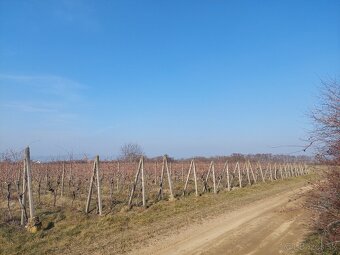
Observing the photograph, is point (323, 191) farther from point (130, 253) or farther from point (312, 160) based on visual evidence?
point (130, 253)

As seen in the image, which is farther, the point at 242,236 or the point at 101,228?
the point at 101,228

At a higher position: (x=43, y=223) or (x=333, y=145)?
(x=333, y=145)

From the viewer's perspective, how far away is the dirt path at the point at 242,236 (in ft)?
31.2

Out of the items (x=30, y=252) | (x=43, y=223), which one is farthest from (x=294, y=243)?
(x=43, y=223)

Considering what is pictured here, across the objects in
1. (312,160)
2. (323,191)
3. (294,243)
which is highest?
(312,160)

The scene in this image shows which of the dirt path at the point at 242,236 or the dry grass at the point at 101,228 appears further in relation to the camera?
the dry grass at the point at 101,228

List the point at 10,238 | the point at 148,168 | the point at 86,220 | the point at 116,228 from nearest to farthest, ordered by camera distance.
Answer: the point at 10,238, the point at 116,228, the point at 86,220, the point at 148,168

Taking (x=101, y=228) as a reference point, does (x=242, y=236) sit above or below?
below

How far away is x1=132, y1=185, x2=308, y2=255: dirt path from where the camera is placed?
375 inches

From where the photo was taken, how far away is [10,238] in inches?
443

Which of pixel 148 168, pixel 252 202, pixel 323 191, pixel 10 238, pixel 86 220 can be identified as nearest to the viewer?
pixel 323 191

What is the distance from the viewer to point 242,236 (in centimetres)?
1084

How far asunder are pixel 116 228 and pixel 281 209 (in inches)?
266

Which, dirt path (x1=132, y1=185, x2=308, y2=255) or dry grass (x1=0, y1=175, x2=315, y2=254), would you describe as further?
dry grass (x1=0, y1=175, x2=315, y2=254)
